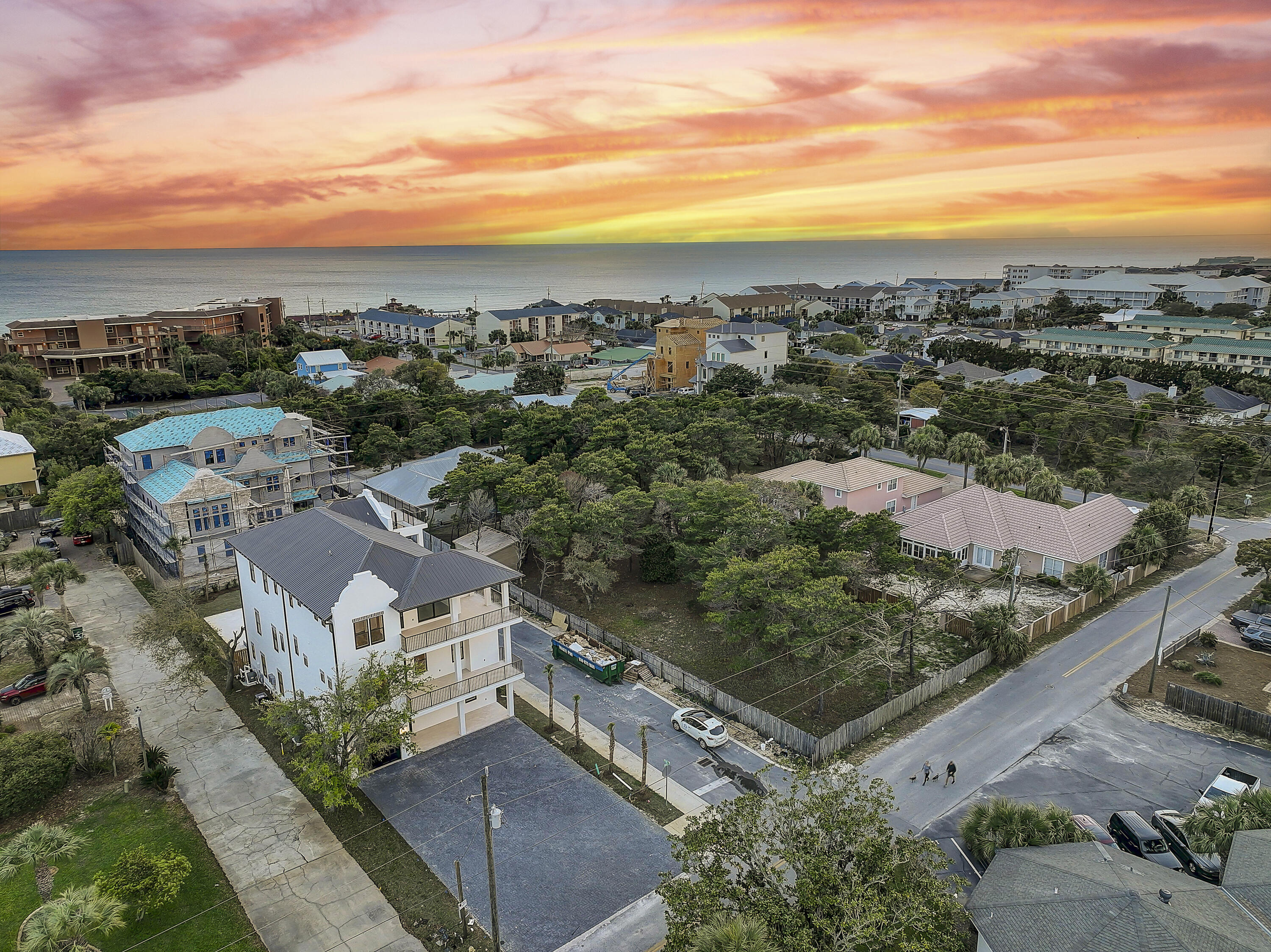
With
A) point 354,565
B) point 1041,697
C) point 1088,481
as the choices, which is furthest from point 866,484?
point 354,565

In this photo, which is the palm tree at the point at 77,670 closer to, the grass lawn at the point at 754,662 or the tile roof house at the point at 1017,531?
the grass lawn at the point at 754,662

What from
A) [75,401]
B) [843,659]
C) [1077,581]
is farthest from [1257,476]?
[75,401]

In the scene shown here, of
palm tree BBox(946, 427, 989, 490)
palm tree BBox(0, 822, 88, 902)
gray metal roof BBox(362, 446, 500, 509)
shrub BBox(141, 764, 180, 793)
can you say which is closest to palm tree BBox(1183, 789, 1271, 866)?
palm tree BBox(0, 822, 88, 902)

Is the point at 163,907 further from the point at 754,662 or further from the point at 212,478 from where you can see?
the point at 212,478

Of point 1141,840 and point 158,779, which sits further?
point 158,779

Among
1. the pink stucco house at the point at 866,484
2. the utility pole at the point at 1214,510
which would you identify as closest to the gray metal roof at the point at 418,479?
the pink stucco house at the point at 866,484
